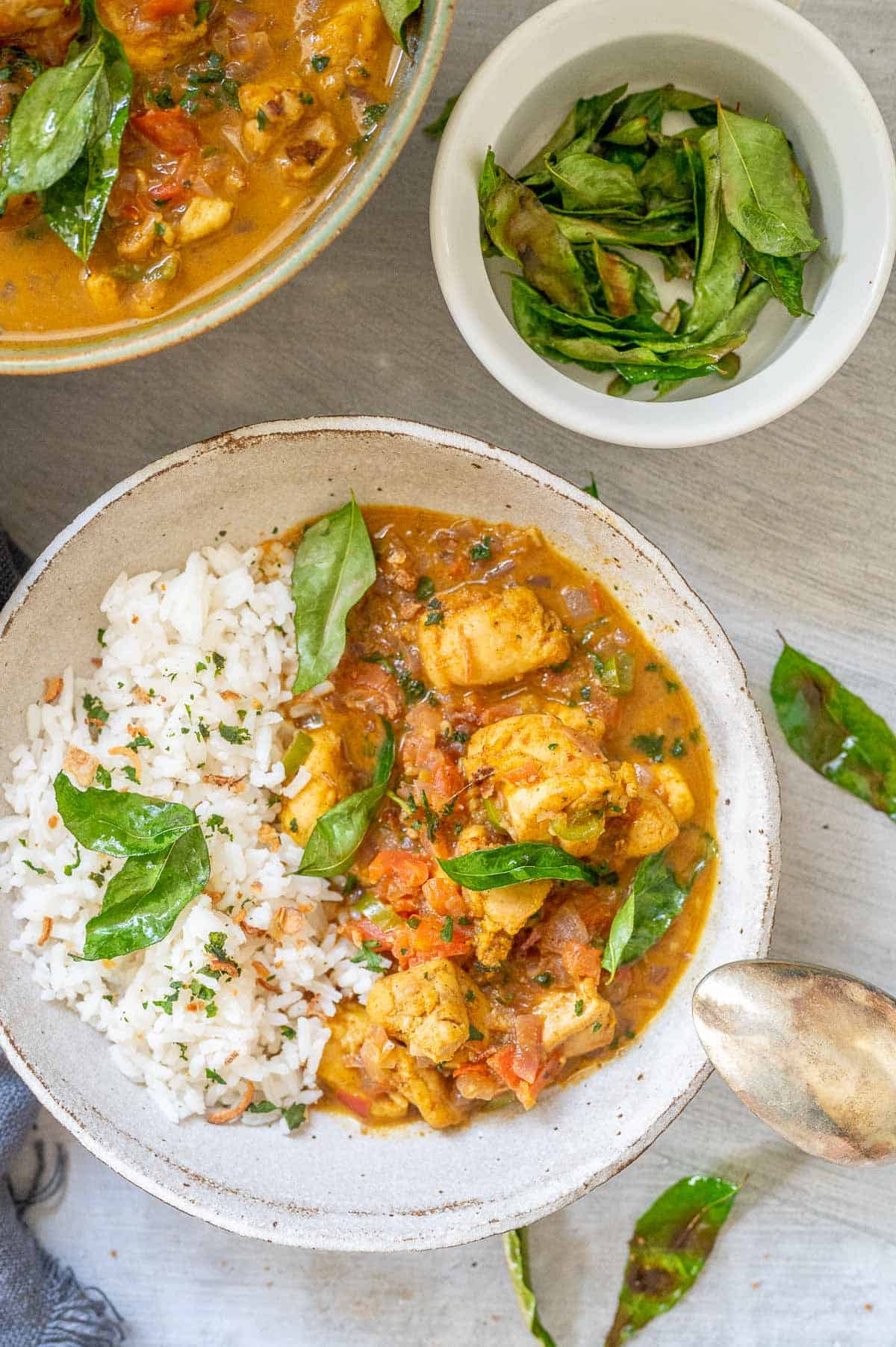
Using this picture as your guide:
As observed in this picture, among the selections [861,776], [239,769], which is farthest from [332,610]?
[861,776]

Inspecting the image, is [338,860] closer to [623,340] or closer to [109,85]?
[623,340]

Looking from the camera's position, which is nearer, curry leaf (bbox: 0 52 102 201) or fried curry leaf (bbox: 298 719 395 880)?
curry leaf (bbox: 0 52 102 201)

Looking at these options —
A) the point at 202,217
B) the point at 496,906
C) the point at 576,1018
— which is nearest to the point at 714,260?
the point at 202,217

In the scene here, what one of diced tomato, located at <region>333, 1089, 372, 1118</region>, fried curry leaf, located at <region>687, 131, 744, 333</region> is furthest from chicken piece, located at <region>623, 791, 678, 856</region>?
fried curry leaf, located at <region>687, 131, 744, 333</region>

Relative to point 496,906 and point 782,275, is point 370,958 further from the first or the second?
point 782,275

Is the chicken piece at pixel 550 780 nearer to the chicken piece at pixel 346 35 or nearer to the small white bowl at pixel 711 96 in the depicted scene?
the small white bowl at pixel 711 96

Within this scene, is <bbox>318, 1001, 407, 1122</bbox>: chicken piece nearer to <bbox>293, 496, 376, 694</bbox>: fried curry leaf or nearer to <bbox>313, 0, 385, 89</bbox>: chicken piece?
<bbox>293, 496, 376, 694</bbox>: fried curry leaf

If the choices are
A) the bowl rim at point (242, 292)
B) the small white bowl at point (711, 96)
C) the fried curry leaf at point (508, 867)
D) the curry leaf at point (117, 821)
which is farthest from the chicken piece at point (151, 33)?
the fried curry leaf at point (508, 867)
